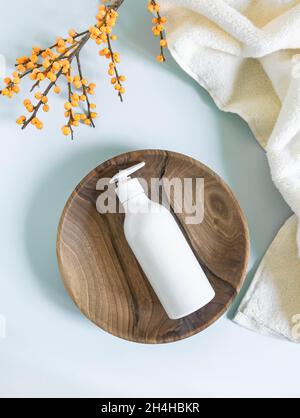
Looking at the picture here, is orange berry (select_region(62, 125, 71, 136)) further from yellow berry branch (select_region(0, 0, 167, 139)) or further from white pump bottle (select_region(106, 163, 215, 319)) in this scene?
white pump bottle (select_region(106, 163, 215, 319))

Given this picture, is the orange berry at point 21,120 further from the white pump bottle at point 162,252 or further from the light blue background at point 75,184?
the white pump bottle at point 162,252

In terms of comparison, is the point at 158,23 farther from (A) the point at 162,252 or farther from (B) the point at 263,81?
(A) the point at 162,252

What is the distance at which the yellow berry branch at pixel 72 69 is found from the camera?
0.69m

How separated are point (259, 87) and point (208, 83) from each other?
0.09m

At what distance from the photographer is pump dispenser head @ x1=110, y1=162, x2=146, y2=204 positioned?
0.68 metres

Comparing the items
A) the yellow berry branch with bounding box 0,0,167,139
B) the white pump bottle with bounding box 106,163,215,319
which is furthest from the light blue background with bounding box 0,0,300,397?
the white pump bottle with bounding box 106,163,215,319

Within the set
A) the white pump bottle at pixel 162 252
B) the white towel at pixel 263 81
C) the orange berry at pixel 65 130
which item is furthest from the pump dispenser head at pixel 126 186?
the white towel at pixel 263 81

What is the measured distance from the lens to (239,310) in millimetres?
802

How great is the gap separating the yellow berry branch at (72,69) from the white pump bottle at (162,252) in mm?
140

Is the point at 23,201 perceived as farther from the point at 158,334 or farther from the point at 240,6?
the point at 240,6

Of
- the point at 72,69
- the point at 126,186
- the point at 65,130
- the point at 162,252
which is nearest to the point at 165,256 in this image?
the point at 162,252

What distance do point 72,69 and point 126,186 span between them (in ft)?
0.80

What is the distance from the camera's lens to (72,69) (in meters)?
0.78

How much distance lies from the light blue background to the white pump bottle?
13cm
